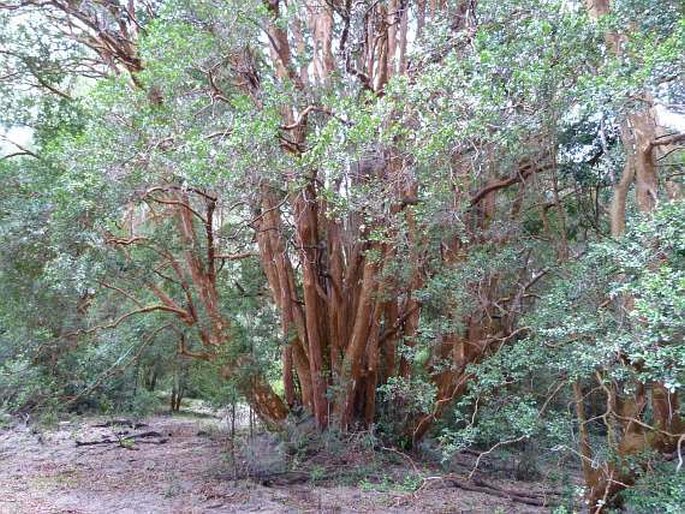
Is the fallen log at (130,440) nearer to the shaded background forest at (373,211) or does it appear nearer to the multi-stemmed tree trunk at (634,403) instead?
the shaded background forest at (373,211)

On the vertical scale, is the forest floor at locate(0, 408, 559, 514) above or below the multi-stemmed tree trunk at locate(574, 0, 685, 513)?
below

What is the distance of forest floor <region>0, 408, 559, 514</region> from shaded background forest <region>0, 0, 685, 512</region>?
0.80 metres

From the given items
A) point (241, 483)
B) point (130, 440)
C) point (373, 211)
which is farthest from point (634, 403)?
point (130, 440)

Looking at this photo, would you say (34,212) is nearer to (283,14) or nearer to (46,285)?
(46,285)

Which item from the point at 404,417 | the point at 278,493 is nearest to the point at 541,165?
the point at 404,417

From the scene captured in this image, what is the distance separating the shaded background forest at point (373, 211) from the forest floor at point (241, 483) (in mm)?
803

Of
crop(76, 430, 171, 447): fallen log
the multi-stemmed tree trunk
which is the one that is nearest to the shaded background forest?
the multi-stemmed tree trunk

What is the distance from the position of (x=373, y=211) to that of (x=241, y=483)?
3.74m

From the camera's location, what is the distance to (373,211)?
540cm

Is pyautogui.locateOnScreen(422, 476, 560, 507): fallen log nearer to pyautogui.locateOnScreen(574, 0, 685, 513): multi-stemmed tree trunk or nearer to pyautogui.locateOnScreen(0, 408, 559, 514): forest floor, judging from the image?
pyautogui.locateOnScreen(0, 408, 559, 514): forest floor

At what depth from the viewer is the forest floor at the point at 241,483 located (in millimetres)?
6121

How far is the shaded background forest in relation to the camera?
426 cm

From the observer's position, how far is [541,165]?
6203 mm

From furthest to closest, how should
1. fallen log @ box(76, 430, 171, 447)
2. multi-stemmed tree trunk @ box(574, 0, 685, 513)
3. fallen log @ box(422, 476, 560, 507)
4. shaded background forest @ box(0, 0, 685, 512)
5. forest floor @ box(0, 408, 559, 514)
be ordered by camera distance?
fallen log @ box(76, 430, 171, 447)
fallen log @ box(422, 476, 560, 507)
forest floor @ box(0, 408, 559, 514)
multi-stemmed tree trunk @ box(574, 0, 685, 513)
shaded background forest @ box(0, 0, 685, 512)
